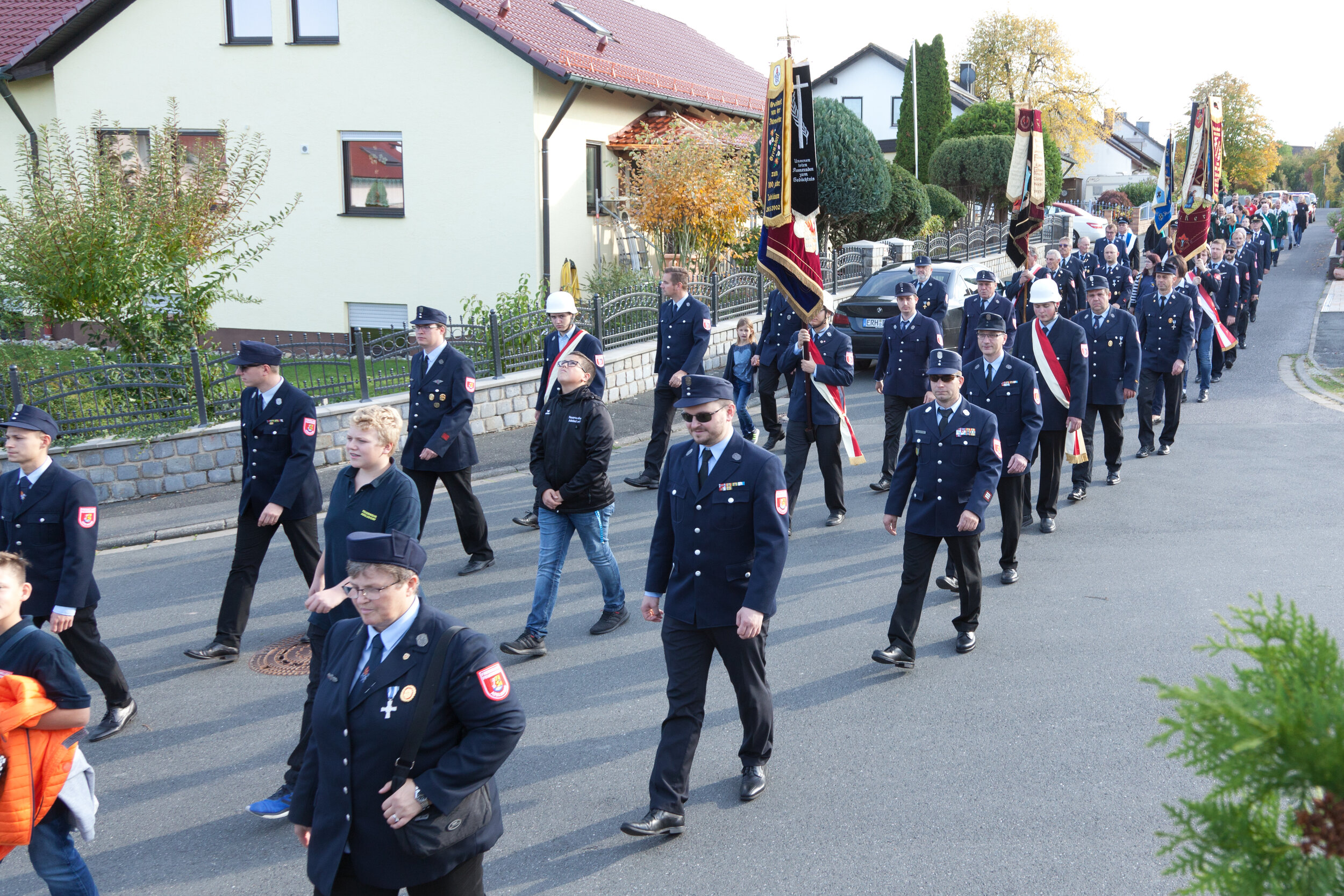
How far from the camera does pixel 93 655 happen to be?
5727mm

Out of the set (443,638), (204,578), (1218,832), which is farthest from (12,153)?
(1218,832)

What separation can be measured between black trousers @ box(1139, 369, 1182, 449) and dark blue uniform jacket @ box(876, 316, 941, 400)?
10.2ft

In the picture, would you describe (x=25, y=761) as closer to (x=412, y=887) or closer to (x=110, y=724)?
(x=412, y=887)

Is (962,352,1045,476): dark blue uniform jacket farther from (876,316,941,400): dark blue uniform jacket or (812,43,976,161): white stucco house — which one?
(812,43,976,161): white stucco house

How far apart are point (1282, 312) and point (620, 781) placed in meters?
26.6

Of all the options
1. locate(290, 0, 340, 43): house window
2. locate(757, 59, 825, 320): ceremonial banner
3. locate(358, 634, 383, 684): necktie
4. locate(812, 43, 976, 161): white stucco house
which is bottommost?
locate(358, 634, 383, 684): necktie

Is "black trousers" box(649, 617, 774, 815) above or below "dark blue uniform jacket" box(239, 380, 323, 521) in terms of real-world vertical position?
below

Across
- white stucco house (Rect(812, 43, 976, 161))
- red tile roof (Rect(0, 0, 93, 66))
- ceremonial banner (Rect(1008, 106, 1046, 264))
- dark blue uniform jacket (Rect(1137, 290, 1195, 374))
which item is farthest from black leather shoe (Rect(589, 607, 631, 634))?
white stucco house (Rect(812, 43, 976, 161))

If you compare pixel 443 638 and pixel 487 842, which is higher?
pixel 443 638

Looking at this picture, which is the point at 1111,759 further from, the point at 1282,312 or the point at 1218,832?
the point at 1282,312

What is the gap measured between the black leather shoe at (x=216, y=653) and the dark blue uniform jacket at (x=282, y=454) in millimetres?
891

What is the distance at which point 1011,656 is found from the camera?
6.66 m

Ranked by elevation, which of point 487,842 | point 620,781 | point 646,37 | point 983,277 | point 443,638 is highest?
point 646,37

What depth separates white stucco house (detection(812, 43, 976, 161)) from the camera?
53.3m
